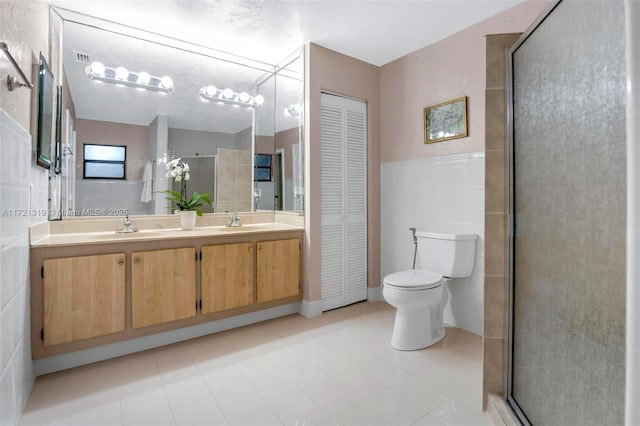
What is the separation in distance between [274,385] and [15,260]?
135 cm

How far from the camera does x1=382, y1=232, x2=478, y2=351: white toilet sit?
85.4 inches

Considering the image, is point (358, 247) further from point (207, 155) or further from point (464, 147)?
point (207, 155)

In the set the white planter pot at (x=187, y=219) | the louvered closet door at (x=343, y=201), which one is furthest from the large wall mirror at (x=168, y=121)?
the louvered closet door at (x=343, y=201)

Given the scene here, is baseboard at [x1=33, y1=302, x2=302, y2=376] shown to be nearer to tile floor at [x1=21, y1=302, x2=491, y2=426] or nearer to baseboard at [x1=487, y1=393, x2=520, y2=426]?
tile floor at [x1=21, y1=302, x2=491, y2=426]

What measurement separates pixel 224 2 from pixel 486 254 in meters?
2.20

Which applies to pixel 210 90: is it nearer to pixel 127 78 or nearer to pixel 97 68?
pixel 127 78

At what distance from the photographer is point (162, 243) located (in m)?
2.20

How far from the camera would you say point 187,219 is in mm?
2643

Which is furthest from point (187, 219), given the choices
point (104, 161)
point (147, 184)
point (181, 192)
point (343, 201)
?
point (343, 201)

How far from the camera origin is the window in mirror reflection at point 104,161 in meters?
2.38

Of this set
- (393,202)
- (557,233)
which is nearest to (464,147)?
(393,202)

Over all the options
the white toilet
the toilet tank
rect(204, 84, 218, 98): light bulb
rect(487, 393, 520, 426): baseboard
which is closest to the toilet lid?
the white toilet

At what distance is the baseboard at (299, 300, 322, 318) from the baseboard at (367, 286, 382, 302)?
23.9 inches

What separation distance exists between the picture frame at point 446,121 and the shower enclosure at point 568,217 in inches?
42.2
